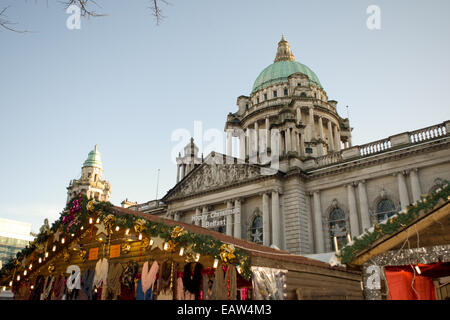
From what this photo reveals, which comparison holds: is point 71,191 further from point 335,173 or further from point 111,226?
point 111,226

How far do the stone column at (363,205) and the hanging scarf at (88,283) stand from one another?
20.9 metres

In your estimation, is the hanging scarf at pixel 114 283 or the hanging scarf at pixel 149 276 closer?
the hanging scarf at pixel 149 276

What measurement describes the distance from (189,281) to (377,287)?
4.79 m

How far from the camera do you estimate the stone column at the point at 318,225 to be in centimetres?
2800

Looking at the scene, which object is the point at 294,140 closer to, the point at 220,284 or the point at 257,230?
the point at 257,230

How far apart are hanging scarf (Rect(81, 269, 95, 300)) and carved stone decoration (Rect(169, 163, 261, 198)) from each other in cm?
2079

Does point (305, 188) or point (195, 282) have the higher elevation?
point (305, 188)

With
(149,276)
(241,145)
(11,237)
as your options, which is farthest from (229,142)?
(11,237)

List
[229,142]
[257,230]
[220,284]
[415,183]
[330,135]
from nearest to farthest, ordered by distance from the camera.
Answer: [220,284]
[415,183]
[257,230]
[330,135]
[229,142]

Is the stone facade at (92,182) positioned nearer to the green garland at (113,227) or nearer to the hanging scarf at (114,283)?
the green garland at (113,227)

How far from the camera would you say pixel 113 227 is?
413 inches

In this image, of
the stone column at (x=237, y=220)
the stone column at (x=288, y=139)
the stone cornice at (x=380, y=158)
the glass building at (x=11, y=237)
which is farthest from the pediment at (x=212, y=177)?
the glass building at (x=11, y=237)

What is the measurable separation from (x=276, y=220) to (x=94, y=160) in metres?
50.5
